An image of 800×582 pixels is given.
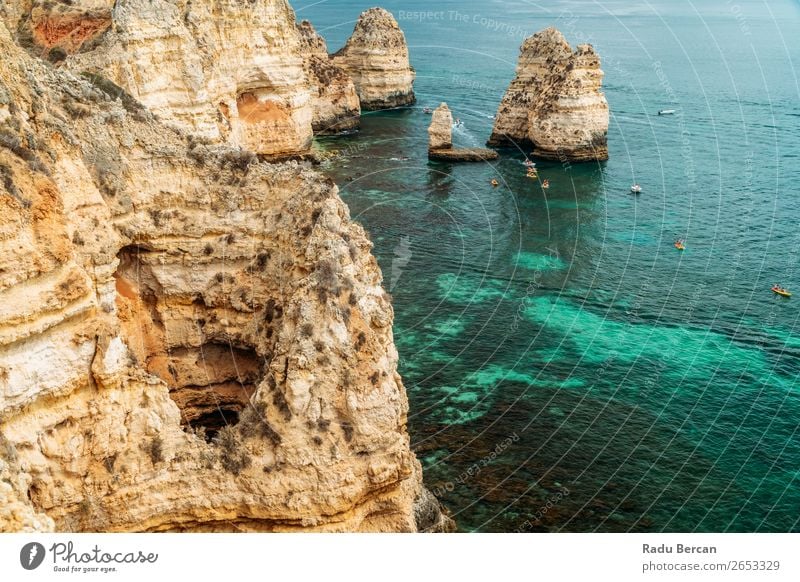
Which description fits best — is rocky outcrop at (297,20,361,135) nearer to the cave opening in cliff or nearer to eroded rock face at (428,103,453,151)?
eroded rock face at (428,103,453,151)

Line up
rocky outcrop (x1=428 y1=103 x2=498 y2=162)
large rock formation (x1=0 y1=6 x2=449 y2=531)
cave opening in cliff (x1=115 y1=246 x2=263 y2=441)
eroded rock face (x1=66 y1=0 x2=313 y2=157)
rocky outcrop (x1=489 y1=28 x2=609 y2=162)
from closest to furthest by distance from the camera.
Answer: large rock formation (x1=0 y1=6 x2=449 y2=531) < cave opening in cliff (x1=115 y1=246 x2=263 y2=441) < eroded rock face (x1=66 y1=0 x2=313 y2=157) < rocky outcrop (x1=489 y1=28 x2=609 y2=162) < rocky outcrop (x1=428 y1=103 x2=498 y2=162)

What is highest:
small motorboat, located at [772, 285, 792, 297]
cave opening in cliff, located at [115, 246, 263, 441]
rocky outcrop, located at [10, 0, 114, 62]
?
rocky outcrop, located at [10, 0, 114, 62]

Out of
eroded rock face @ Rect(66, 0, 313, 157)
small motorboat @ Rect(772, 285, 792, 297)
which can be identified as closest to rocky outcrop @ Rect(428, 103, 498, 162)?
eroded rock face @ Rect(66, 0, 313, 157)

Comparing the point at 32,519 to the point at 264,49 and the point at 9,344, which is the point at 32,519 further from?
the point at 264,49

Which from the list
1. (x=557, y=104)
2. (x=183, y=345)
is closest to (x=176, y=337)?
(x=183, y=345)

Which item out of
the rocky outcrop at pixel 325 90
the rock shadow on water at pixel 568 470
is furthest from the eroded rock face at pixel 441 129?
the rock shadow on water at pixel 568 470

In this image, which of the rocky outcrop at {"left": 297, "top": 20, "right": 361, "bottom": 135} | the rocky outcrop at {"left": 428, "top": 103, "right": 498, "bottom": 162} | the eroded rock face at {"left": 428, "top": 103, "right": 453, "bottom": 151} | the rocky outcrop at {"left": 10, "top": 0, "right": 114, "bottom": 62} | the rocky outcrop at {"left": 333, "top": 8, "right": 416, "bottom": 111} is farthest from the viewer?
the rocky outcrop at {"left": 333, "top": 8, "right": 416, "bottom": 111}

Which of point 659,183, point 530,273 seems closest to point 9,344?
point 530,273

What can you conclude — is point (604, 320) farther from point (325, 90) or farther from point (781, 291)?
point (325, 90)
